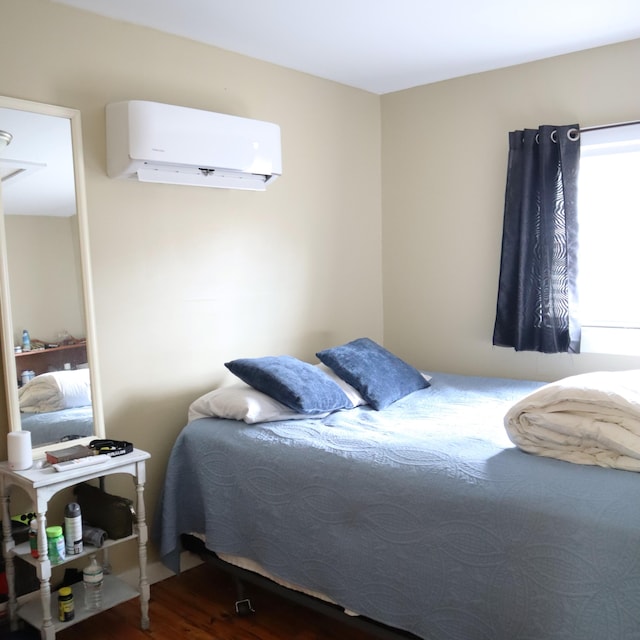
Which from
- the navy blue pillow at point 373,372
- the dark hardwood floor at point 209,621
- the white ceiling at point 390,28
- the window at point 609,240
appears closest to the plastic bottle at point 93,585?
the dark hardwood floor at point 209,621

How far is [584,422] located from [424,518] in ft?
1.90

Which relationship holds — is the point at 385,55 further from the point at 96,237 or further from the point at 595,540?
the point at 595,540

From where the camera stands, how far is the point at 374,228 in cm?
400

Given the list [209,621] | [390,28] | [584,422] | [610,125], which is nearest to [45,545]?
[209,621]

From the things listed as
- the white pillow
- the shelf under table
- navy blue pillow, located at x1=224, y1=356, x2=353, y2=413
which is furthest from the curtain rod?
the shelf under table

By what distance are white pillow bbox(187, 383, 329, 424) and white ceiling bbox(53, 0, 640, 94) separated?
157 cm

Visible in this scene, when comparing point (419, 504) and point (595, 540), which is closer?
point (595, 540)

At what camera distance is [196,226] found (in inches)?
120

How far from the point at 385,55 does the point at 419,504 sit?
7.34 ft

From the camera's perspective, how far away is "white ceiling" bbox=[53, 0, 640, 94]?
2631 mm

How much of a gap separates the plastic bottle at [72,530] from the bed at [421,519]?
19.5 inches

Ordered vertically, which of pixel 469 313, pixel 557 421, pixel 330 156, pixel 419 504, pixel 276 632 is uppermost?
pixel 330 156

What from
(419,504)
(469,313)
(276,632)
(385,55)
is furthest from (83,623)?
(385,55)

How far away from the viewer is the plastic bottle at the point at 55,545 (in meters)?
2.29
